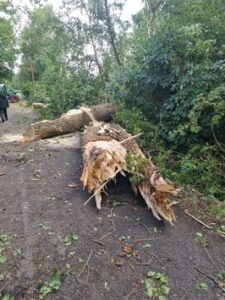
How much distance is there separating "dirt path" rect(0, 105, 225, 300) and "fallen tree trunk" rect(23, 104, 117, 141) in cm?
352

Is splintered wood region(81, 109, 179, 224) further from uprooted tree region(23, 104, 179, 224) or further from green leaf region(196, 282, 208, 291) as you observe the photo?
green leaf region(196, 282, 208, 291)

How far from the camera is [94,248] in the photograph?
3.47 meters

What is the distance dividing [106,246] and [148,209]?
0.99 metres

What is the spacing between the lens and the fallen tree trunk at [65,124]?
847 cm

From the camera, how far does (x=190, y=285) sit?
302 cm

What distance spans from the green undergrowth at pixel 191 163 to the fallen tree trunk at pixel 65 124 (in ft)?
7.58

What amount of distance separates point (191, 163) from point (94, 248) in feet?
10.5

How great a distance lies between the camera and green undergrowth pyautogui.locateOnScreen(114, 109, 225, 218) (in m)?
5.48

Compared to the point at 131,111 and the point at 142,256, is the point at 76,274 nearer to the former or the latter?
the point at 142,256

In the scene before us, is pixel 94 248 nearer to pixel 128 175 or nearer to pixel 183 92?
pixel 128 175

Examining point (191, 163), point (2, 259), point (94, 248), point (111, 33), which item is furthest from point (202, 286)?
point (111, 33)

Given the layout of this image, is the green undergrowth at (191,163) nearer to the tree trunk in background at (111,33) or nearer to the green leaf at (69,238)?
the green leaf at (69,238)

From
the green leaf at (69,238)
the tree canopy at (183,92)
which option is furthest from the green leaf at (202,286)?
the tree canopy at (183,92)

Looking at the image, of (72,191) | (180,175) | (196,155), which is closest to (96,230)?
(72,191)
